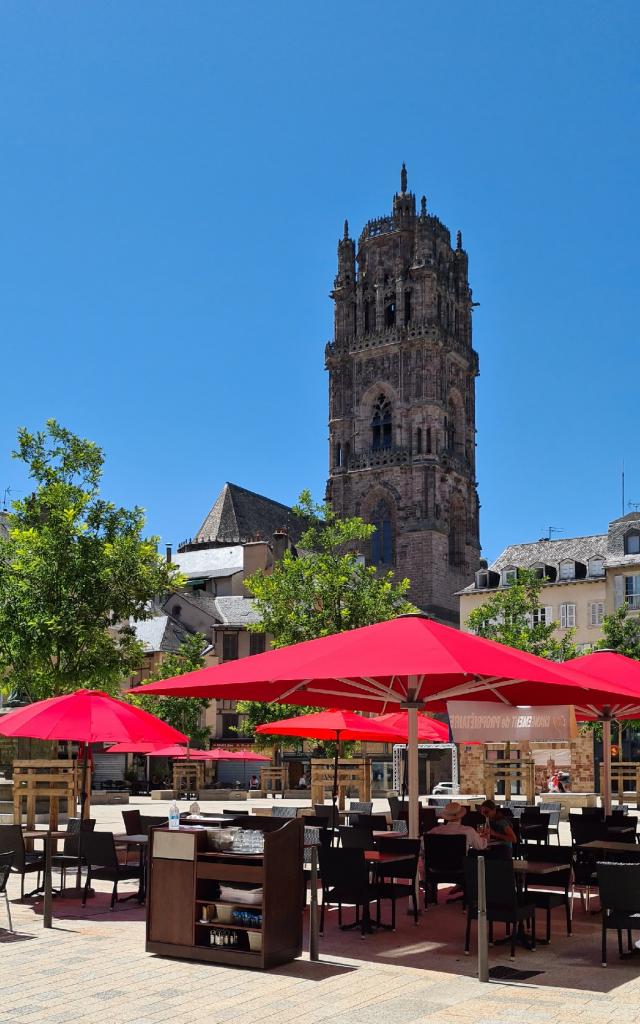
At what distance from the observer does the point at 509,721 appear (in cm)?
1309

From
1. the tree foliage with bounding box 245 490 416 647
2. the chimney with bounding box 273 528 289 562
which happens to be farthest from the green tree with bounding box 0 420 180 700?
the chimney with bounding box 273 528 289 562

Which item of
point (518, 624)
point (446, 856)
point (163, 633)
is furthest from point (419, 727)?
point (163, 633)

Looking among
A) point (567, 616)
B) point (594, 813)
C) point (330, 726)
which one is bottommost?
point (594, 813)

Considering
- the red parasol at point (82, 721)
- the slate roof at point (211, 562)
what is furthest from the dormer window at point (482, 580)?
the red parasol at point (82, 721)

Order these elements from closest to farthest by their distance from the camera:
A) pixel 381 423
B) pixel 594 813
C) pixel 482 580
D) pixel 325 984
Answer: pixel 325 984
pixel 594 813
pixel 482 580
pixel 381 423

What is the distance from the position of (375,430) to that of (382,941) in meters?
88.4

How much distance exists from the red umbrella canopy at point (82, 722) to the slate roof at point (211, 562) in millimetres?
61920

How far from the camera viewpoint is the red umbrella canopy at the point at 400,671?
10.3 meters

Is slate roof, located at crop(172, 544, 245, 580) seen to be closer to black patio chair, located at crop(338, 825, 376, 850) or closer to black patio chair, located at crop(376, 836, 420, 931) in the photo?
black patio chair, located at crop(338, 825, 376, 850)

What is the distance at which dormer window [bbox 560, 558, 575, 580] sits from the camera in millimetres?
64438

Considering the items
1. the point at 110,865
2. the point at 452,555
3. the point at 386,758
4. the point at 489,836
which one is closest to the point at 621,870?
the point at 489,836

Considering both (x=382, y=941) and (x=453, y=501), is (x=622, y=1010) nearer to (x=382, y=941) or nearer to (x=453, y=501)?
(x=382, y=941)

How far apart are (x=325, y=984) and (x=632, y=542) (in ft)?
181

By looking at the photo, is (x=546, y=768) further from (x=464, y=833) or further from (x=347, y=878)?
(x=347, y=878)
